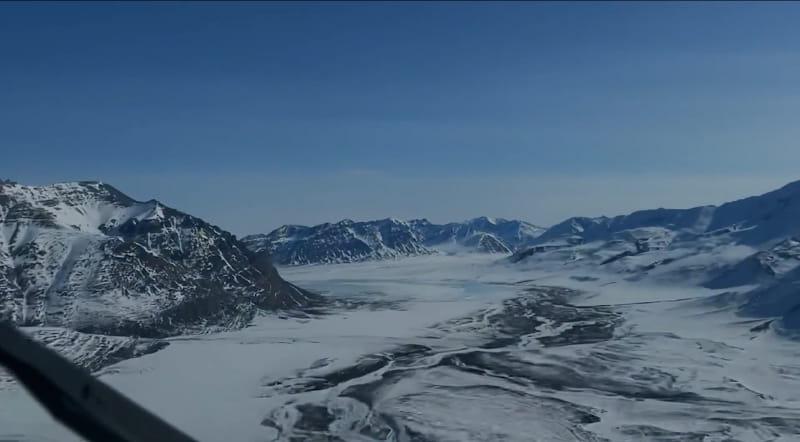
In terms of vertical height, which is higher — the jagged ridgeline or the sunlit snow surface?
the jagged ridgeline

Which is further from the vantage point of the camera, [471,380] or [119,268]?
[119,268]

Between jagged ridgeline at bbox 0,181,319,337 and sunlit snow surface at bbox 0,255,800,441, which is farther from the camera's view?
jagged ridgeline at bbox 0,181,319,337

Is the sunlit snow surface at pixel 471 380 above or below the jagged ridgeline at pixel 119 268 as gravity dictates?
below

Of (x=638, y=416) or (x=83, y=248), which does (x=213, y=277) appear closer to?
(x=83, y=248)

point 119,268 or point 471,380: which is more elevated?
point 119,268

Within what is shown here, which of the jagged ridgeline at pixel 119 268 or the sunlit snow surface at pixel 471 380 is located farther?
the jagged ridgeline at pixel 119 268
